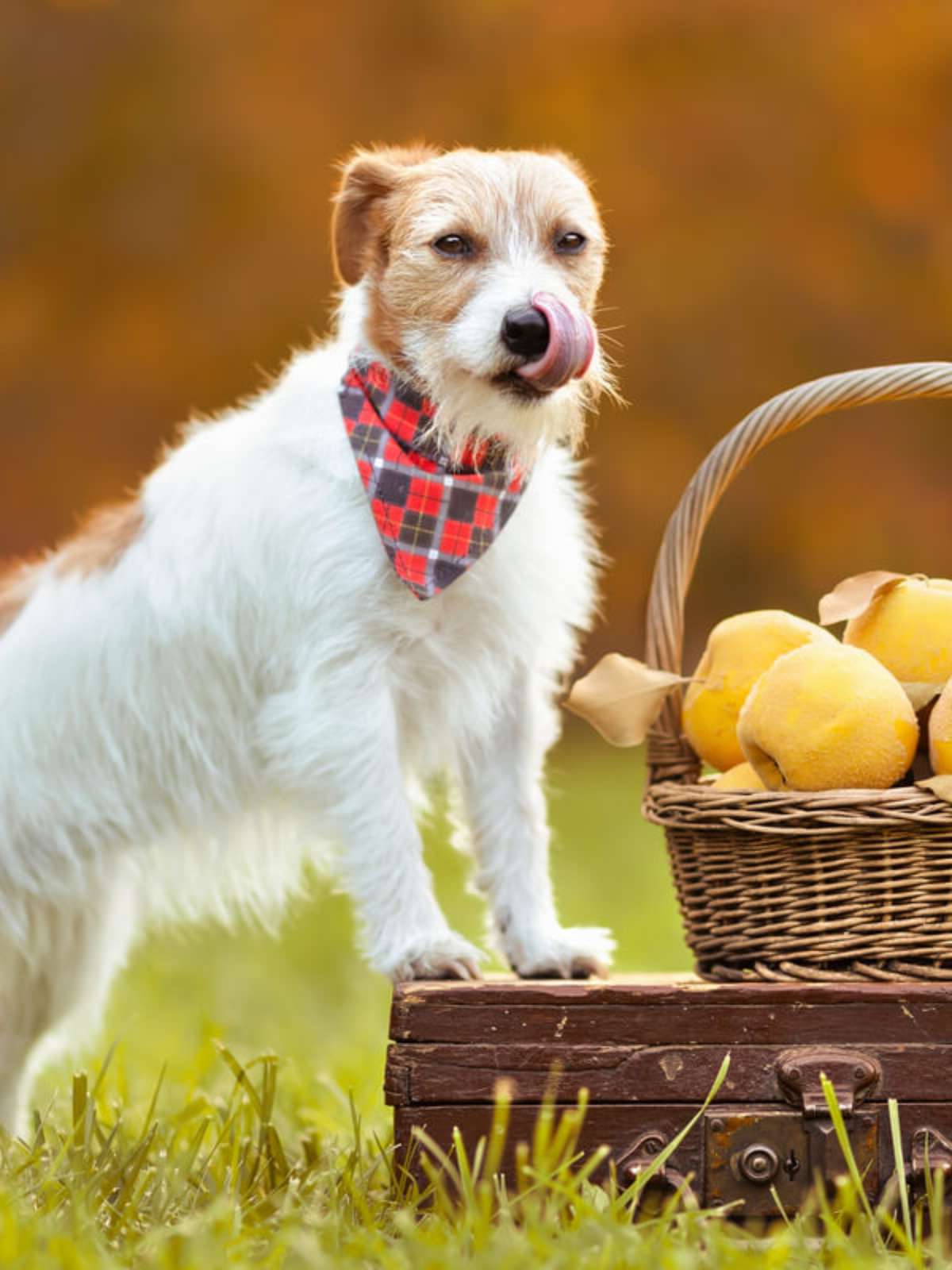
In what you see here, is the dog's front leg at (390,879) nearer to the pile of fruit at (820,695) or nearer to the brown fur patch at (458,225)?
the pile of fruit at (820,695)

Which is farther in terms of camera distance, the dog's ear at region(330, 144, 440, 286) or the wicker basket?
the dog's ear at region(330, 144, 440, 286)

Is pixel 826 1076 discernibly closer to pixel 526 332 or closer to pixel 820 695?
pixel 820 695

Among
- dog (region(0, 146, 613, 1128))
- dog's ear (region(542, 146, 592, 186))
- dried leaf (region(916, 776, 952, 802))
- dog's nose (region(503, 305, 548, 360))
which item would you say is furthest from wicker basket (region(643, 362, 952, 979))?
dog's ear (region(542, 146, 592, 186))

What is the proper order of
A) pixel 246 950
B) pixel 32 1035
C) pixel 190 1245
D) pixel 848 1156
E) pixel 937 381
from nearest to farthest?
1. pixel 190 1245
2. pixel 848 1156
3. pixel 937 381
4. pixel 32 1035
5. pixel 246 950

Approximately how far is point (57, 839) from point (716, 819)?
3.78ft

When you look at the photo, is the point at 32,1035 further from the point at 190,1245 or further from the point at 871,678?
the point at 871,678

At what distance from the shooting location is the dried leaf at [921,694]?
219 cm

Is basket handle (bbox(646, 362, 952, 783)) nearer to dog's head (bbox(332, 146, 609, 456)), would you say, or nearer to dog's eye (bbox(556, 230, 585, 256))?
dog's head (bbox(332, 146, 609, 456))

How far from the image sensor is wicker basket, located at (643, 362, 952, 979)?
205 centimetres

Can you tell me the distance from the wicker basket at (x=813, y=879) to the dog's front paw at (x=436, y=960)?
318 millimetres

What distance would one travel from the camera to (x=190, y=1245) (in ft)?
5.63

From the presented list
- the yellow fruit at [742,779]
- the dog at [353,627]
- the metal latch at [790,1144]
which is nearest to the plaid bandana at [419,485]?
the dog at [353,627]

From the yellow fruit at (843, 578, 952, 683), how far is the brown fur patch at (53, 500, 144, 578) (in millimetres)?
1219

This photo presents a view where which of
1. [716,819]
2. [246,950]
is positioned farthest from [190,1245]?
[246,950]
